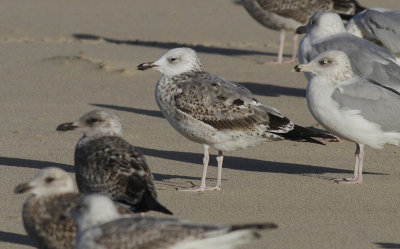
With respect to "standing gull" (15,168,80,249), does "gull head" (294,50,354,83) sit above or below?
above

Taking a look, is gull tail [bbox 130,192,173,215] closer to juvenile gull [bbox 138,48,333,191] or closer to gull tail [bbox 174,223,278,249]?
gull tail [bbox 174,223,278,249]

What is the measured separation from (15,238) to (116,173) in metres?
0.88

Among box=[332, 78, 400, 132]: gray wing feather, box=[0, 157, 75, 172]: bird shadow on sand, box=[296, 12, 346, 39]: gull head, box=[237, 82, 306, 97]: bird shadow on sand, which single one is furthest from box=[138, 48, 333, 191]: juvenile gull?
box=[237, 82, 306, 97]: bird shadow on sand

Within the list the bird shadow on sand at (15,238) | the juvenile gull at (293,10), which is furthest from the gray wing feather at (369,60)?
the bird shadow on sand at (15,238)

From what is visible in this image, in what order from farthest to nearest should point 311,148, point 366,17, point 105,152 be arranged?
1. point 366,17
2. point 311,148
3. point 105,152

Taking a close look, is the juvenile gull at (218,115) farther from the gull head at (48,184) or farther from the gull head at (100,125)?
the gull head at (48,184)

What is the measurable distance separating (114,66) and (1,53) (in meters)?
2.02

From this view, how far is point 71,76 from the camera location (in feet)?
41.8

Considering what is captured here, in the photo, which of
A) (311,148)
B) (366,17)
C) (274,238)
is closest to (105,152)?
(274,238)

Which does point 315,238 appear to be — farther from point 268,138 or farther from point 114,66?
point 114,66

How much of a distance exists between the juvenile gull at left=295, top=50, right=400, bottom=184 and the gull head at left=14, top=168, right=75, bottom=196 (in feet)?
10.7

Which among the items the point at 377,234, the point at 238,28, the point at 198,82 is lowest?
the point at 238,28

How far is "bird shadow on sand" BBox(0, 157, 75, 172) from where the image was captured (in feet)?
27.0

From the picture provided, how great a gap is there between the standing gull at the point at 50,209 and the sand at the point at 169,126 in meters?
0.63
